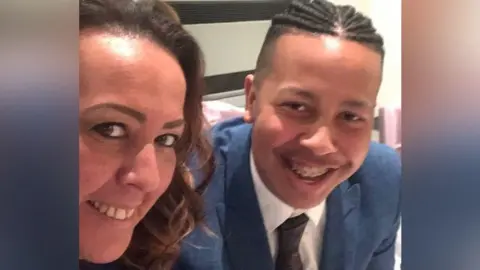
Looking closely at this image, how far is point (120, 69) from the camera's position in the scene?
56 cm

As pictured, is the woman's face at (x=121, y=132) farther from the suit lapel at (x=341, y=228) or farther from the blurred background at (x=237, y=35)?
Answer: the suit lapel at (x=341, y=228)

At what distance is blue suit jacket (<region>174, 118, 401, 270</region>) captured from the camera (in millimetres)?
653

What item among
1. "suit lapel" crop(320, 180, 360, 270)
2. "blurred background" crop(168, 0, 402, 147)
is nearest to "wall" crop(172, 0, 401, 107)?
"blurred background" crop(168, 0, 402, 147)

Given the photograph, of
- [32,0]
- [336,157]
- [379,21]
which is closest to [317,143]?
[336,157]

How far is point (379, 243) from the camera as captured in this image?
0.73 m

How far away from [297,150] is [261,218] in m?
0.08

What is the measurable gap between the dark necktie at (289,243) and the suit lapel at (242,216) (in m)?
0.02

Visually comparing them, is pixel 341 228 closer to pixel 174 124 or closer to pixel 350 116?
pixel 350 116

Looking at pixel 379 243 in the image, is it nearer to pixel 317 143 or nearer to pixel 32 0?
pixel 317 143

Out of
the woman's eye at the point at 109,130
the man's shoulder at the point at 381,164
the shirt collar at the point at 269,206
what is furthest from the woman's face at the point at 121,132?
the man's shoulder at the point at 381,164

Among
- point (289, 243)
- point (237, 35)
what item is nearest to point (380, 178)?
point (289, 243)

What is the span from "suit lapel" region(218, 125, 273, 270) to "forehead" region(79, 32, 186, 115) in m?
0.13

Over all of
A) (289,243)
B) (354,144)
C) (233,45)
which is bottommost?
(289,243)

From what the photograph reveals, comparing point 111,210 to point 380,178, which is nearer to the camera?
point 111,210
